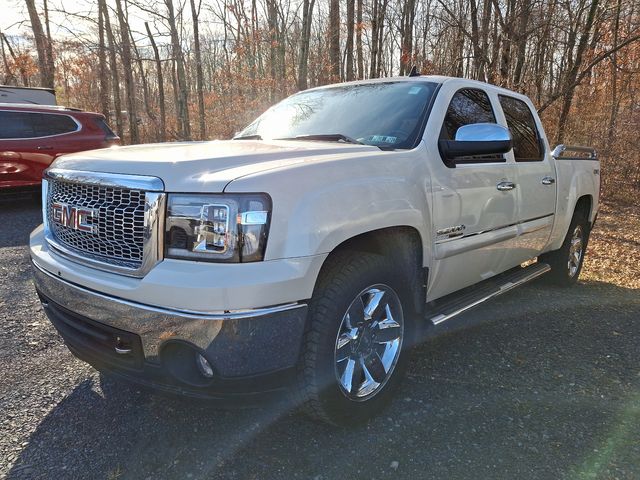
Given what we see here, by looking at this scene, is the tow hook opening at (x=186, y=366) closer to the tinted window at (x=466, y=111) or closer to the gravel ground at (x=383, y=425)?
the gravel ground at (x=383, y=425)

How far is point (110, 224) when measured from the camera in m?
2.12

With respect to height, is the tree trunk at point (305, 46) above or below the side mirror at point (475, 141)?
above

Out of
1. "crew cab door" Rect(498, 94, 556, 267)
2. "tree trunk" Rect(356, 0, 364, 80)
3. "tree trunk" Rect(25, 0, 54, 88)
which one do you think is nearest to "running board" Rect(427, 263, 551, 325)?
"crew cab door" Rect(498, 94, 556, 267)

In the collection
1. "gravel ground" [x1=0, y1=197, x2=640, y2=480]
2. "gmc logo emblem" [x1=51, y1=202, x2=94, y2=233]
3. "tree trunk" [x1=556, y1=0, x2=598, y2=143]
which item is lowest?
"gravel ground" [x1=0, y1=197, x2=640, y2=480]

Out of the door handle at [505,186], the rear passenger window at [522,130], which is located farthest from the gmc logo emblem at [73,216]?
the rear passenger window at [522,130]

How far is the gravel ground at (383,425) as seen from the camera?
2.23m

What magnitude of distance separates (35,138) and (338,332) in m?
8.55

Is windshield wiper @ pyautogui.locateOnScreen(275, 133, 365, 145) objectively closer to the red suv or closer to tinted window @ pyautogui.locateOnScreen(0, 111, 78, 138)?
the red suv

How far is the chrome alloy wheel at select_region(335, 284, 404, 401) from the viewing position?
2375mm

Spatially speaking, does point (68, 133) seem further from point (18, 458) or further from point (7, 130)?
point (18, 458)

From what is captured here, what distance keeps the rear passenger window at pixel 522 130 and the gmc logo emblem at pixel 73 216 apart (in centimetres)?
302

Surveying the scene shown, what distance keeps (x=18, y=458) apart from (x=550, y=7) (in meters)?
14.4

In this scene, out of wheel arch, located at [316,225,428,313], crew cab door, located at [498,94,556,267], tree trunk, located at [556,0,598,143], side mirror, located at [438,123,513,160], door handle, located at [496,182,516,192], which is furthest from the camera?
tree trunk, located at [556,0,598,143]

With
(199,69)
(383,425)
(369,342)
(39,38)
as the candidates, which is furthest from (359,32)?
(383,425)
